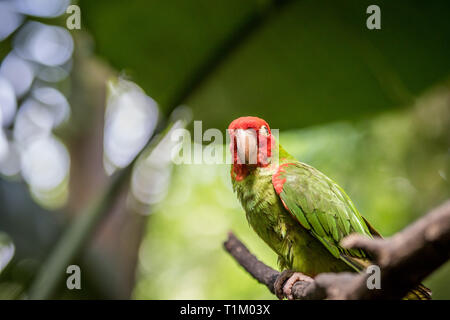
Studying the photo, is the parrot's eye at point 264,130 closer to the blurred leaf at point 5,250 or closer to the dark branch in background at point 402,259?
the dark branch in background at point 402,259

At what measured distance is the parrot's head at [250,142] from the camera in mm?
513

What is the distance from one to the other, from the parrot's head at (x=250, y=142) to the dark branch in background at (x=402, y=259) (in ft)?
0.77

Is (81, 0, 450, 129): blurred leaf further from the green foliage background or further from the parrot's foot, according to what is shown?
the parrot's foot

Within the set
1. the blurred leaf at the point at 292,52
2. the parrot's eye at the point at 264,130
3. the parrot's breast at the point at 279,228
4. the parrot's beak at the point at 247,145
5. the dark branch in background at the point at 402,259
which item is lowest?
the dark branch in background at the point at 402,259

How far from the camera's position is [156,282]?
5.57ft

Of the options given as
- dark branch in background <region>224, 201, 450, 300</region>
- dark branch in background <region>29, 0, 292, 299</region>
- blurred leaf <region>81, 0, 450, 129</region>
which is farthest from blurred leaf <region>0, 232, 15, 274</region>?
dark branch in background <region>224, 201, 450, 300</region>

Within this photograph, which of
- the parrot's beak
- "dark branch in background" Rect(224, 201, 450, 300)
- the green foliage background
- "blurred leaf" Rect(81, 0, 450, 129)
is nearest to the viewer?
"dark branch in background" Rect(224, 201, 450, 300)

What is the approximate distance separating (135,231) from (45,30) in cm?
79

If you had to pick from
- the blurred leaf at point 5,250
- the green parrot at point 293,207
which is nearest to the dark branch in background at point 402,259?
the green parrot at point 293,207

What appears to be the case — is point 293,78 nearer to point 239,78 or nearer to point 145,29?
point 239,78

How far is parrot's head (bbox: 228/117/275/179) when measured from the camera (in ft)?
1.68

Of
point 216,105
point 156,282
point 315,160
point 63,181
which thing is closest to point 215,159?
point 216,105

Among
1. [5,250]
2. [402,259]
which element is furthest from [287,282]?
[5,250]
